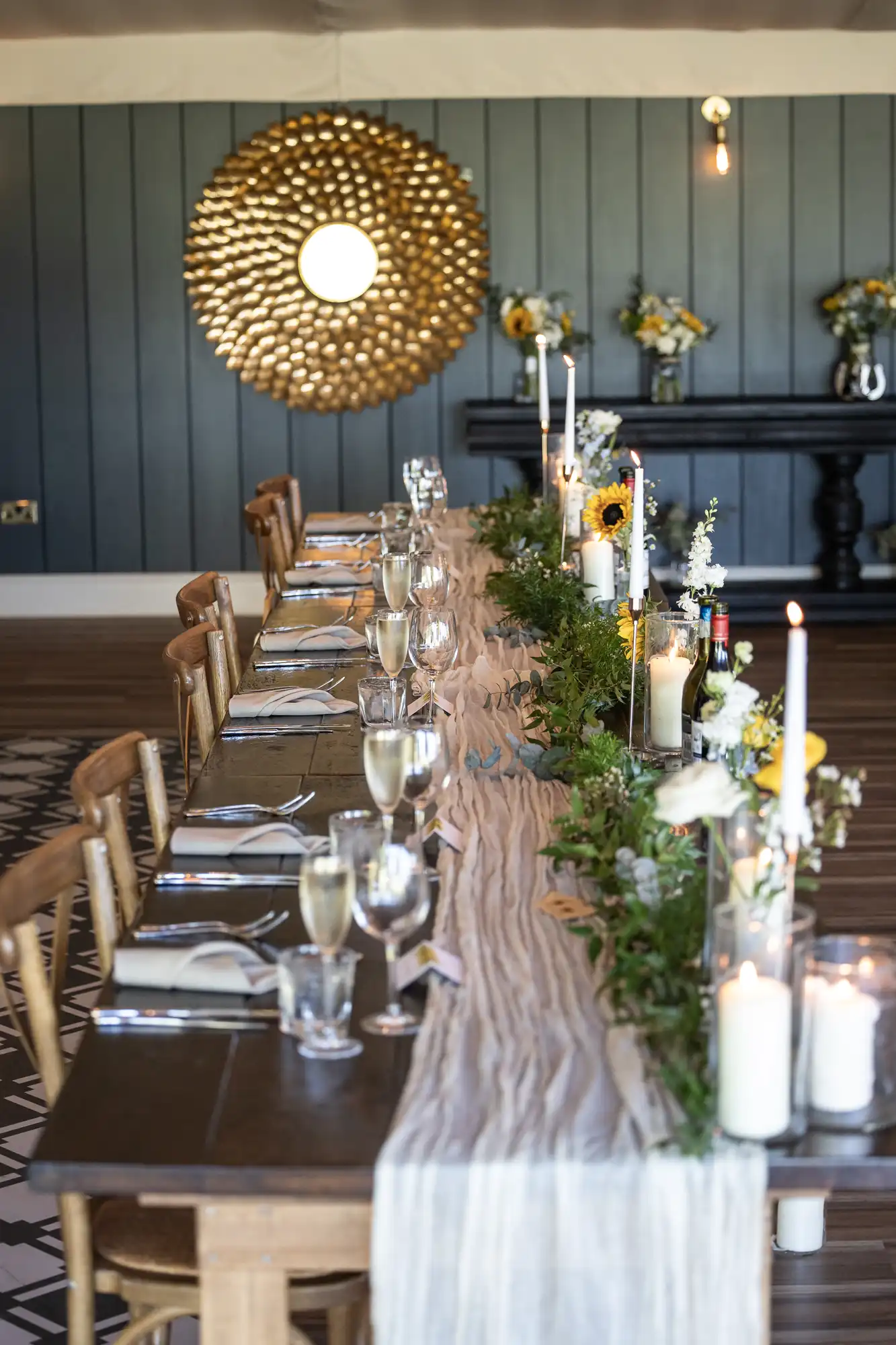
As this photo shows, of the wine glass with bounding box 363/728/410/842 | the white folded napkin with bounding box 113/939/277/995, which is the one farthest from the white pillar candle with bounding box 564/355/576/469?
the white folded napkin with bounding box 113/939/277/995

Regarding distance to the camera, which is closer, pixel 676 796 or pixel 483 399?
pixel 676 796

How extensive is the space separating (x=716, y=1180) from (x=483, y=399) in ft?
22.5

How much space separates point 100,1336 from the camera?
2.44m

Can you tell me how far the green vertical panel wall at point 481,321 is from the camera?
777cm

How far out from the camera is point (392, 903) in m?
1.56

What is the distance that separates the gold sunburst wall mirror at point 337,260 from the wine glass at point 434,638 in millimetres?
5335

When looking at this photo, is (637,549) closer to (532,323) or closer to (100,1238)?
(100,1238)

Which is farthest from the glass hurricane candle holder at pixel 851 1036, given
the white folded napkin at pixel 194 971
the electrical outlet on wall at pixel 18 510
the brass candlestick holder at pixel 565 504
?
the electrical outlet on wall at pixel 18 510

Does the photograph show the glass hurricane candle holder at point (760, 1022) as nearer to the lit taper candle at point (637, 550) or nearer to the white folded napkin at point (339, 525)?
the lit taper candle at point (637, 550)

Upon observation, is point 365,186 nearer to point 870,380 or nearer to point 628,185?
point 628,185

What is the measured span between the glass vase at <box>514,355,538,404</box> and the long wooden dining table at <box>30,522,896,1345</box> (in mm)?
6276

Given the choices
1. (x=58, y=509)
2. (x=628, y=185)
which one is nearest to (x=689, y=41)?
(x=628, y=185)

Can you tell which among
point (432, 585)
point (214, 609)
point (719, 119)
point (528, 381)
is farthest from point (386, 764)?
point (719, 119)

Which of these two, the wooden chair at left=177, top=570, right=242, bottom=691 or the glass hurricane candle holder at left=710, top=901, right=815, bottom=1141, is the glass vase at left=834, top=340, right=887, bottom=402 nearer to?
the wooden chair at left=177, top=570, right=242, bottom=691
